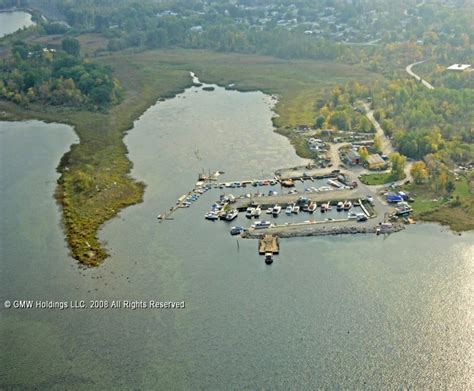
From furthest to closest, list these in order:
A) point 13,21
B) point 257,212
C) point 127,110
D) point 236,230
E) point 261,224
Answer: point 13,21
point 127,110
point 257,212
point 261,224
point 236,230

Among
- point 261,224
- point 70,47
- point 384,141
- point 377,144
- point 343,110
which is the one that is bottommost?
point 70,47

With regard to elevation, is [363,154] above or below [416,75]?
above

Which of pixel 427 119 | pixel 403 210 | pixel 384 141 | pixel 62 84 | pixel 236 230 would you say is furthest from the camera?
pixel 62 84

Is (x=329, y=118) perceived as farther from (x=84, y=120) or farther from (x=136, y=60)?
(x=136, y=60)

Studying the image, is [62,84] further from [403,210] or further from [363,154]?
[403,210]

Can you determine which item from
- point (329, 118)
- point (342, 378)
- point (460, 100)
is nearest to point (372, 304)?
point (342, 378)

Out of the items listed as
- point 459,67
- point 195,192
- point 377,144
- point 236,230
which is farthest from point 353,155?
point 459,67

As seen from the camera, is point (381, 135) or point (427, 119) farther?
point (427, 119)
